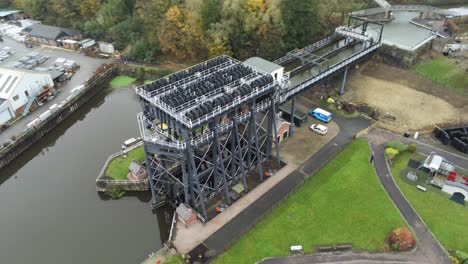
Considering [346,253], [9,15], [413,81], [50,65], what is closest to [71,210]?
[346,253]

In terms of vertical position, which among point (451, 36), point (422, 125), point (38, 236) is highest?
point (451, 36)

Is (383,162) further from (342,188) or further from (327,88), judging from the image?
(327,88)

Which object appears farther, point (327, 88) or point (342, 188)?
point (327, 88)

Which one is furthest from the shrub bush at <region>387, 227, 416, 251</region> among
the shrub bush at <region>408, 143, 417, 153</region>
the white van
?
the white van

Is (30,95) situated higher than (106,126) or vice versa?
(30,95)

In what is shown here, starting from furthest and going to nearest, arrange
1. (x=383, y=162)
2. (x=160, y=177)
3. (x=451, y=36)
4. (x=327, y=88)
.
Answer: (x=451, y=36) < (x=327, y=88) < (x=383, y=162) < (x=160, y=177)

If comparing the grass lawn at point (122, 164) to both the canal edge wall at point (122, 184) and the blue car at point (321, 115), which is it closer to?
the canal edge wall at point (122, 184)

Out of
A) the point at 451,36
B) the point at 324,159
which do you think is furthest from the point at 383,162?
the point at 451,36
